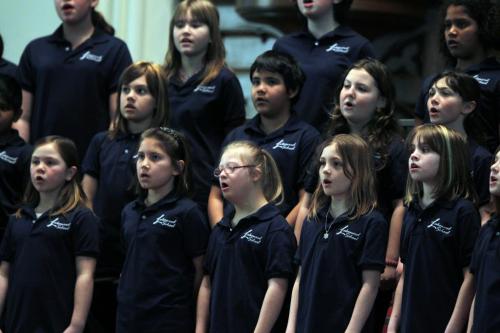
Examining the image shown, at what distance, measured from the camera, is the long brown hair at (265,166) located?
5.54 m

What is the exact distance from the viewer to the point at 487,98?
A: 5.71 metres

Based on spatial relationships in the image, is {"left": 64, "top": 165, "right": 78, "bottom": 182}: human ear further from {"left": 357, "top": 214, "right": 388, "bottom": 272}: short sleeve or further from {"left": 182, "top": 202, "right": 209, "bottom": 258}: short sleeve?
{"left": 357, "top": 214, "right": 388, "bottom": 272}: short sleeve

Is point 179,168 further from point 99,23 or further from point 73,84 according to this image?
point 99,23

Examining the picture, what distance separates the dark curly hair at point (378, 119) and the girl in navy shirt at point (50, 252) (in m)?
1.25

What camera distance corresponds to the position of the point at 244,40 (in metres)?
8.08

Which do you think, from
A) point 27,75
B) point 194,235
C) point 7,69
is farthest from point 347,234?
point 7,69

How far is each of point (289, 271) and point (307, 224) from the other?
0.22 metres

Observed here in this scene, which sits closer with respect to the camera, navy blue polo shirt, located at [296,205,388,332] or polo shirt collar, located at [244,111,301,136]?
navy blue polo shirt, located at [296,205,388,332]

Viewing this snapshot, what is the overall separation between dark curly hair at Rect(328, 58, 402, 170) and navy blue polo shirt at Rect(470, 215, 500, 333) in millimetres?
796

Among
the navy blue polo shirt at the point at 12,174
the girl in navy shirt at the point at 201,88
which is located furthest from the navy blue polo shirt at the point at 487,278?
the navy blue polo shirt at the point at 12,174

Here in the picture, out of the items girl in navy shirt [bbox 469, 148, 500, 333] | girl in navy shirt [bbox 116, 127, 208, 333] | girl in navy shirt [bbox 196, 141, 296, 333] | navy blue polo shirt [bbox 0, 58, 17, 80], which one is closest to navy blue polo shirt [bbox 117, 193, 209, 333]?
girl in navy shirt [bbox 116, 127, 208, 333]

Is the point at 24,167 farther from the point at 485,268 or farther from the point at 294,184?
the point at 485,268

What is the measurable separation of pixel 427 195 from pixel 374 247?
0.31 meters

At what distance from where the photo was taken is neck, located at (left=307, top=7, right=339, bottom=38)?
6.23 metres
